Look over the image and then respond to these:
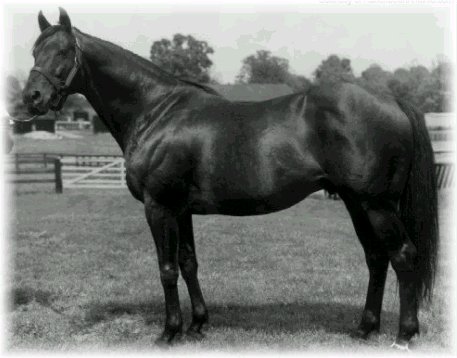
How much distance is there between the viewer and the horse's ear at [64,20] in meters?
5.11

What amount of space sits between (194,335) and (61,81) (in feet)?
9.07

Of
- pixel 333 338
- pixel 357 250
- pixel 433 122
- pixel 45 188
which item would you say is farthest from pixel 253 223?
pixel 433 122

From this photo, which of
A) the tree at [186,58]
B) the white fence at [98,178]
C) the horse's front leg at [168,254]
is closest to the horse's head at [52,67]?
the horse's front leg at [168,254]

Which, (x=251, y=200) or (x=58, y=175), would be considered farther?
(x=58, y=175)

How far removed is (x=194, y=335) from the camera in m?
5.55

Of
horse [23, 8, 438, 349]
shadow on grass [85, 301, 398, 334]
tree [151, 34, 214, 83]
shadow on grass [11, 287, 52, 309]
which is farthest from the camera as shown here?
tree [151, 34, 214, 83]

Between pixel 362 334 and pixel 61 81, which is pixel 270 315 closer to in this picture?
pixel 362 334

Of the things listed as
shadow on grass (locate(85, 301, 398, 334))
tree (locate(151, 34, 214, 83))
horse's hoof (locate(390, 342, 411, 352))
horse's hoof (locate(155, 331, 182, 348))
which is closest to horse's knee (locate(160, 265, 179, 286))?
horse's hoof (locate(155, 331, 182, 348))

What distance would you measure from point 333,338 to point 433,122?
5451cm

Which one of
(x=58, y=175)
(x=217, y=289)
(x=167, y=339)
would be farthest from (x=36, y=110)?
(x=58, y=175)

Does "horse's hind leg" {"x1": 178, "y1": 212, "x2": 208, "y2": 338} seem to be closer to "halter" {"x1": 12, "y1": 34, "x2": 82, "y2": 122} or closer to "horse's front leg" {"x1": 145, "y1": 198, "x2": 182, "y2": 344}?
"horse's front leg" {"x1": 145, "y1": 198, "x2": 182, "y2": 344}

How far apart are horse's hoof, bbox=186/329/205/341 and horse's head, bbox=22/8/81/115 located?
2.55 metres

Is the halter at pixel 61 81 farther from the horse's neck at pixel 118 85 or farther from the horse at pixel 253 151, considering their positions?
the horse's neck at pixel 118 85

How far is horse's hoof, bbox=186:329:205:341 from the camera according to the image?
5500 millimetres
